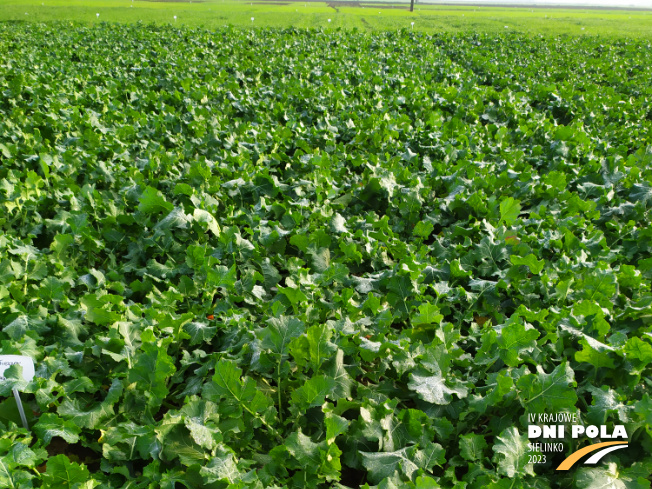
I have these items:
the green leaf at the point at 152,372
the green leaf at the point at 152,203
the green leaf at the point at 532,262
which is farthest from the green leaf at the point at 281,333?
the green leaf at the point at 152,203

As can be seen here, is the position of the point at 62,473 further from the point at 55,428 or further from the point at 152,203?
the point at 152,203

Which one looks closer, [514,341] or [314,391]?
[314,391]

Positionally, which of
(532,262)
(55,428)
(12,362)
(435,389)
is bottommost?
(55,428)

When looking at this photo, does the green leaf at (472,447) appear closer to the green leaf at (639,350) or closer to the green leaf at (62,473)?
the green leaf at (639,350)

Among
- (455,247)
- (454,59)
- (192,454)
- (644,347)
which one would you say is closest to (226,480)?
(192,454)

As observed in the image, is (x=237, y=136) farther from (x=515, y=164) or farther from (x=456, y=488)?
(x=456, y=488)

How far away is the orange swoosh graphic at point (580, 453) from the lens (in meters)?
2.11

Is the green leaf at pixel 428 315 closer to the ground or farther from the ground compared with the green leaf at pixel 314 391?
farther from the ground

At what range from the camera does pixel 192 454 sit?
6.61 ft

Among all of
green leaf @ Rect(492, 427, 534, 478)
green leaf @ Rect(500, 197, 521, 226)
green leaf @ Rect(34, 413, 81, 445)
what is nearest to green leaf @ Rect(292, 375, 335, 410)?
green leaf @ Rect(492, 427, 534, 478)

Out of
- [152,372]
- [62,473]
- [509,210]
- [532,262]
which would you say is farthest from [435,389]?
[509,210]

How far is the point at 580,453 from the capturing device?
2.12 m

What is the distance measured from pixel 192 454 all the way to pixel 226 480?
26 cm

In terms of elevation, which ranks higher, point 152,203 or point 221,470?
point 152,203
